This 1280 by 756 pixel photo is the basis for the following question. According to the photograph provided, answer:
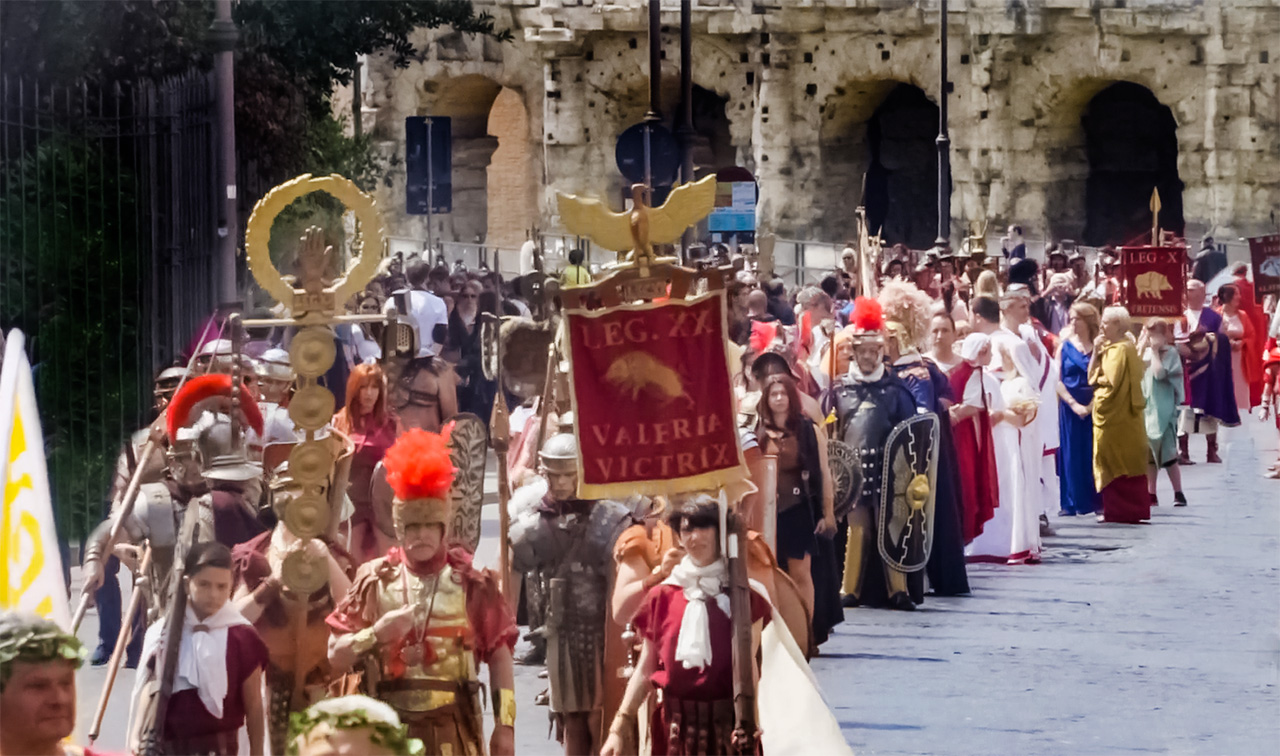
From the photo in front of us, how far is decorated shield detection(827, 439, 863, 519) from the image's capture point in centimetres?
1180

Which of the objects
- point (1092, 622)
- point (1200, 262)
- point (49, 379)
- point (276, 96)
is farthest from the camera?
point (1200, 262)

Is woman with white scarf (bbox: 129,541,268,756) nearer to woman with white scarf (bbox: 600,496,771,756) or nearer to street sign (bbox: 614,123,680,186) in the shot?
woman with white scarf (bbox: 600,496,771,756)

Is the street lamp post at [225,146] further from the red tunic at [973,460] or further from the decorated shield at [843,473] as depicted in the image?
the decorated shield at [843,473]

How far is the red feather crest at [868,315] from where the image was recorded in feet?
39.8

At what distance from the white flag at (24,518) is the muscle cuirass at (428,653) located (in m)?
1.30

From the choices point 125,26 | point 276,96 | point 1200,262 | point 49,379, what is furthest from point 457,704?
point 1200,262

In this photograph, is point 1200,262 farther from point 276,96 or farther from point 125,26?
point 125,26

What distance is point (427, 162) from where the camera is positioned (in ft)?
77.8

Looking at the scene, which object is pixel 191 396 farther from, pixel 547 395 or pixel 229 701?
pixel 229 701

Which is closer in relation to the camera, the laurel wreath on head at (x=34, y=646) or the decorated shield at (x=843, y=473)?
the laurel wreath on head at (x=34, y=646)

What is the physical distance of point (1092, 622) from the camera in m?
12.1

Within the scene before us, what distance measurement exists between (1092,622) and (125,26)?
7.28 m

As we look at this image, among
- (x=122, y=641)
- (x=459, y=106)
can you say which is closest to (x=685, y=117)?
(x=122, y=641)

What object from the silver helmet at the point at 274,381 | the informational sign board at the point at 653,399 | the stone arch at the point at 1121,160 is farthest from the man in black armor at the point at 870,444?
the stone arch at the point at 1121,160
